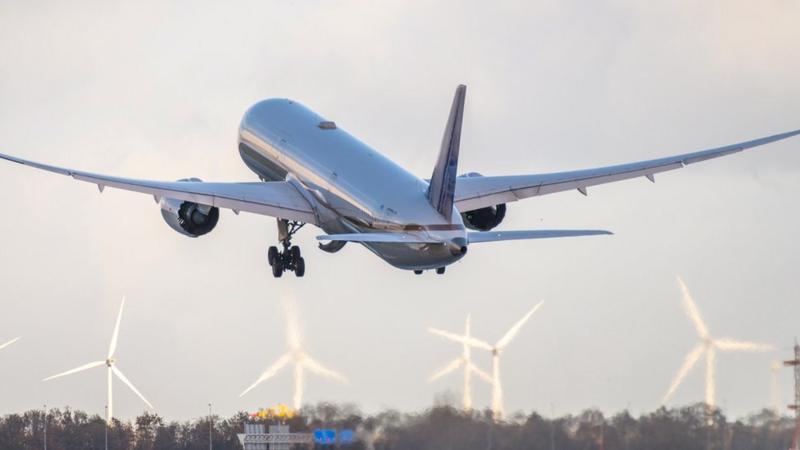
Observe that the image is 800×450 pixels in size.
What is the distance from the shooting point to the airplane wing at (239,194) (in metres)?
102

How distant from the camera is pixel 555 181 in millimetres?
104312

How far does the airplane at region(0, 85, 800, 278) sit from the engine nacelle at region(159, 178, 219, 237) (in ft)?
0.12

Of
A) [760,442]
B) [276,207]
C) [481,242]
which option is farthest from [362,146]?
[760,442]

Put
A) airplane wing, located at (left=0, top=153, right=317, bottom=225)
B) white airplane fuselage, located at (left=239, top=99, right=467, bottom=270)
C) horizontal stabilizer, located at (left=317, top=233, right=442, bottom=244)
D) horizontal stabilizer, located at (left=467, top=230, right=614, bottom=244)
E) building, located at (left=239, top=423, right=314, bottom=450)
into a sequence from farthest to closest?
building, located at (left=239, top=423, right=314, bottom=450) < airplane wing, located at (left=0, top=153, right=317, bottom=225) < white airplane fuselage, located at (left=239, top=99, right=467, bottom=270) < horizontal stabilizer, located at (left=467, top=230, right=614, bottom=244) < horizontal stabilizer, located at (left=317, top=233, right=442, bottom=244)

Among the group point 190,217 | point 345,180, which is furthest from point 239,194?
point 345,180

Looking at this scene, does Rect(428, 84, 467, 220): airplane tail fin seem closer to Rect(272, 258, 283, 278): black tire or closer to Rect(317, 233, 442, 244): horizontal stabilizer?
Rect(317, 233, 442, 244): horizontal stabilizer

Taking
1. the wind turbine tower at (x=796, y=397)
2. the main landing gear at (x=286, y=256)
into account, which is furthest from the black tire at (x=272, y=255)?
the wind turbine tower at (x=796, y=397)

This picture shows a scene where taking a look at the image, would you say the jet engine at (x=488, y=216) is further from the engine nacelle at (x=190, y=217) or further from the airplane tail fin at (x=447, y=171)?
the airplane tail fin at (x=447, y=171)

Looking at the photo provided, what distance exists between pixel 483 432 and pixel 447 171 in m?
9.77

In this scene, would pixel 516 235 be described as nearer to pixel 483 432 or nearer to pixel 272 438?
pixel 483 432

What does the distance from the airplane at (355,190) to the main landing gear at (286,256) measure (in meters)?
0.04

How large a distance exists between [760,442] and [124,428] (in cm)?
2915

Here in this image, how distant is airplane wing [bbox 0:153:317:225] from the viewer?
10175 centimetres

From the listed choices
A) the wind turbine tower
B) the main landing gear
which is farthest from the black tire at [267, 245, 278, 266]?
the wind turbine tower
